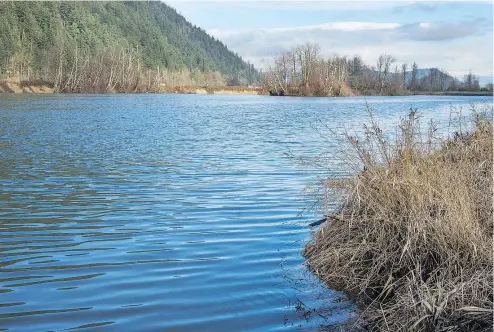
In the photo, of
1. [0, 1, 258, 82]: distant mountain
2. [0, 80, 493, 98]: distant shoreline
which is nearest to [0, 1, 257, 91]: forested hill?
[0, 1, 258, 82]: distant mountain

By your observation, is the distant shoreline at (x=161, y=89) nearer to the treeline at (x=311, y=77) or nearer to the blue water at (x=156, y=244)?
the treeline at (x=311, y=77)

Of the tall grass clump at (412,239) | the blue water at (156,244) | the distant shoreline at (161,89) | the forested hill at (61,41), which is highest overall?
the forested hill at (61,41)

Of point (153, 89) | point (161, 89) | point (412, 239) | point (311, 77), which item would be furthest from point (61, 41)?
point (412, 239)

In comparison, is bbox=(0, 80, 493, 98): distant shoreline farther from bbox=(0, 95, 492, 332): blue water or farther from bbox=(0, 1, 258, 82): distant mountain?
bbox=(0, 95, 492, 332): blue water

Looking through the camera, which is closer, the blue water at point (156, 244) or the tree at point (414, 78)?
the blue water at point (156, 244)

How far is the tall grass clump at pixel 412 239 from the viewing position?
5.38 m

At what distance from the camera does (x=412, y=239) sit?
22.0ft

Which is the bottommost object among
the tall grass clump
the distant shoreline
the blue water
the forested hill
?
the blue water

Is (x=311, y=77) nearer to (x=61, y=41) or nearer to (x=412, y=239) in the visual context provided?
(x=61, y=41)

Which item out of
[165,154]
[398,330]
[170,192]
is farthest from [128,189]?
[398,330]

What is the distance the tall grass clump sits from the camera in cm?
538

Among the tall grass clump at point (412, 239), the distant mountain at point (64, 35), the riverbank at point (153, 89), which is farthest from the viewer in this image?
the distant mountain at point (64, 35)

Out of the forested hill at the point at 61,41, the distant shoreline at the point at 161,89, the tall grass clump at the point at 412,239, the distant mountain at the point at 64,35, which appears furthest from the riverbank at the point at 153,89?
the tall grass clump at the point at 412,239

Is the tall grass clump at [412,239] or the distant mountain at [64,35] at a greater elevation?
the distant mountain at [64,35]
